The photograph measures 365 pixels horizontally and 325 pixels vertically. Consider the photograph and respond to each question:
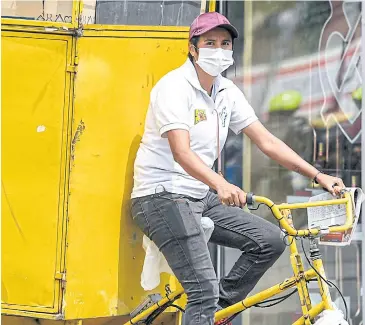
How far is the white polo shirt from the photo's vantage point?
4062 millimetres

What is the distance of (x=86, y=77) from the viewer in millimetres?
4426

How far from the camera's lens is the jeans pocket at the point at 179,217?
4.02m

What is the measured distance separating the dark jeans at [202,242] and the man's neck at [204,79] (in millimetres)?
567

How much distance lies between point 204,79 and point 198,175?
64 cm

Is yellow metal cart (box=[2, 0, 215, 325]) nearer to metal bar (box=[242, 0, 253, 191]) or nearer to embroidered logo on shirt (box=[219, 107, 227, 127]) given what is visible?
embroidered logo on shirt (box=[219, 107, 227, 127])

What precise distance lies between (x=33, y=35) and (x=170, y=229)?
4.16 ft

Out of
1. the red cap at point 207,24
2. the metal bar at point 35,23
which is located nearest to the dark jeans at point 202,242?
the red cap at point 207,24

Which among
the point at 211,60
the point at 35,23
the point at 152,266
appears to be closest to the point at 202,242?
the point at 152,266

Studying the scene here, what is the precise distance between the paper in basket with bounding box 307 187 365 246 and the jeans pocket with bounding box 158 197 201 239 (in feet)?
1.86

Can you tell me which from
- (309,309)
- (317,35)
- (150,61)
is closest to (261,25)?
(317,35)

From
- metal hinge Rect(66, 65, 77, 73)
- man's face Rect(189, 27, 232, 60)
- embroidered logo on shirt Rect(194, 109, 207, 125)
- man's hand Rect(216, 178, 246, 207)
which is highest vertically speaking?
man's face Rect(189, 27, 232, 60)

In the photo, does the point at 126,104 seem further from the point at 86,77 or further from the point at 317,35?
the point at 317,35

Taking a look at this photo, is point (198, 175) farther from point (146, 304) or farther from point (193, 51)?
point (146, 304)

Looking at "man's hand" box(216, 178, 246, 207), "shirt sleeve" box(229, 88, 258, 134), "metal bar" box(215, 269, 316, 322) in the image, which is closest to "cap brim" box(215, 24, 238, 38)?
"shirt sleeve" box(229, 88, 258, 134)
